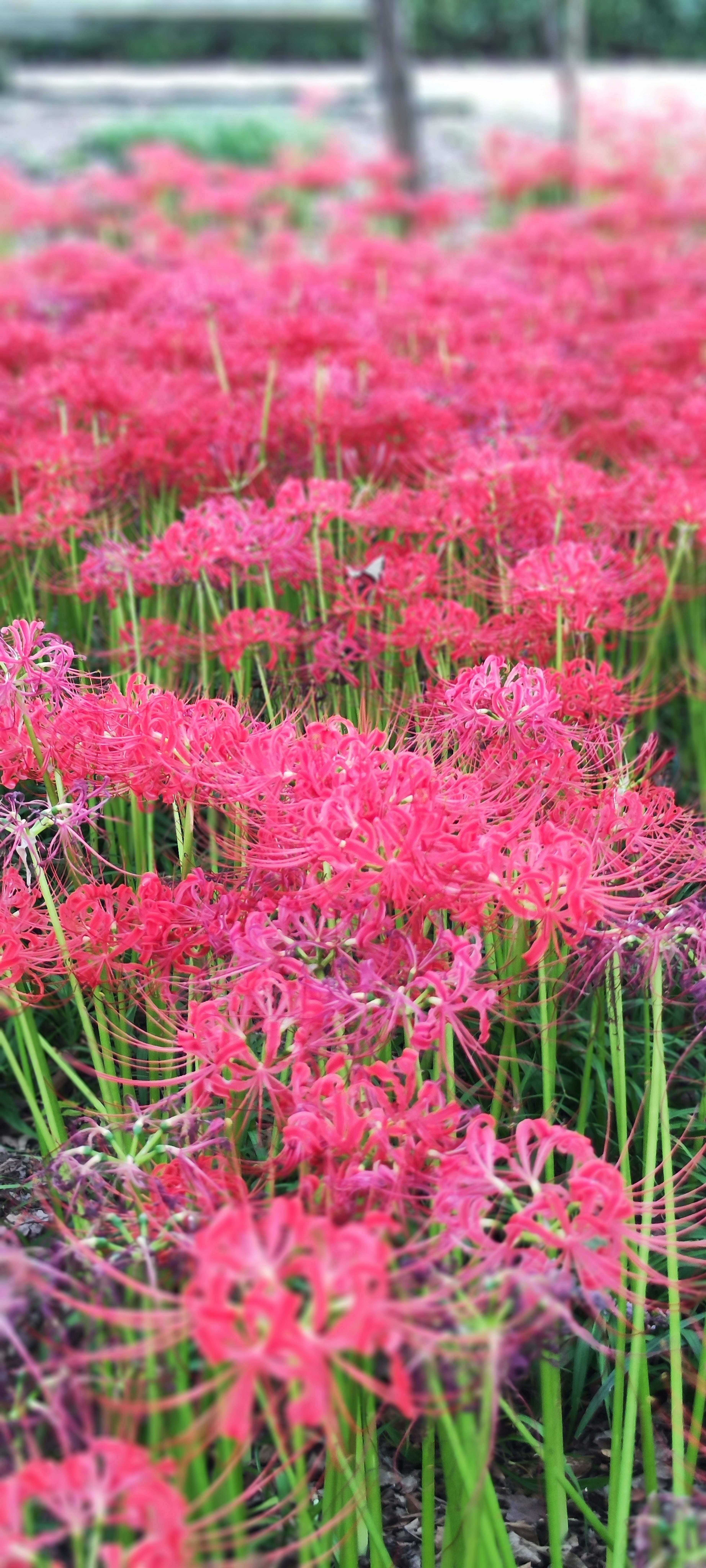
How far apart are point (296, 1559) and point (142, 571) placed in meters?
1.82

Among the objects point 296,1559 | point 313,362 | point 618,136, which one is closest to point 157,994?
point 296,1559

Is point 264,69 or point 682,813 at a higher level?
point 264,69

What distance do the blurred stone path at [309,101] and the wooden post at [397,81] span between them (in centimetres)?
267

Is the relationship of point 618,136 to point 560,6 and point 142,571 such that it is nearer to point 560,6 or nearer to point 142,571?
point 560,6

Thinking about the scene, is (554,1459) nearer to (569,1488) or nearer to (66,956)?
(569,1488)

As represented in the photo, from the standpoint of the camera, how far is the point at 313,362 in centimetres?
406

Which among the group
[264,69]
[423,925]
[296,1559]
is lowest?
[296,1559]

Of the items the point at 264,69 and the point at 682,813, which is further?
the point at 264,69

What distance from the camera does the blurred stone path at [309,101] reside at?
567 inches

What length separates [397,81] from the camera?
Result: 9.62 m

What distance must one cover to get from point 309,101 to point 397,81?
20.4ft

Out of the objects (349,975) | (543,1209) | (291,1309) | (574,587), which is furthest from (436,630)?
(291,1309)

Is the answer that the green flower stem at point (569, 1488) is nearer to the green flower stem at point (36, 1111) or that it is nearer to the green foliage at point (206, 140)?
the green flower stem at point (36, 1111)

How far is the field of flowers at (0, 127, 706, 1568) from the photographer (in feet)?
4.06
